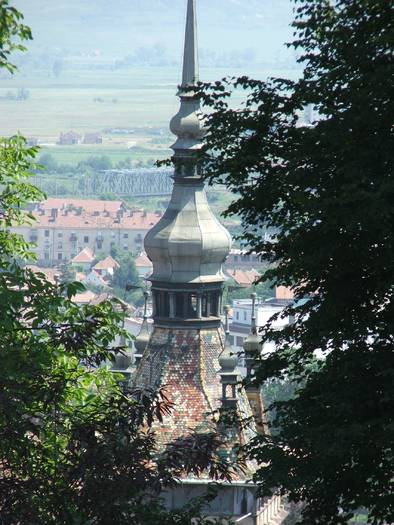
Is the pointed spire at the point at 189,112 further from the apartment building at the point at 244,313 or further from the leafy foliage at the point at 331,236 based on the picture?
the apartment building at the point at 244,313

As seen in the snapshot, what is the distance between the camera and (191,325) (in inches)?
1426

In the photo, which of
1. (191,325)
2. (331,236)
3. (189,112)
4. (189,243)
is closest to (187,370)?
(191,325)

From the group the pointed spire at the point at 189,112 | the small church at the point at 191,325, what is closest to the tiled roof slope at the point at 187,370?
the small church at the point at 191,325

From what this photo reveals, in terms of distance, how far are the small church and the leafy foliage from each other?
38.8ft

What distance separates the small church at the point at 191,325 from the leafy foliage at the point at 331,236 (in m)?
11.8

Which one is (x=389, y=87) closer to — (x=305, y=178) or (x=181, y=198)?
(x=305, y=178)

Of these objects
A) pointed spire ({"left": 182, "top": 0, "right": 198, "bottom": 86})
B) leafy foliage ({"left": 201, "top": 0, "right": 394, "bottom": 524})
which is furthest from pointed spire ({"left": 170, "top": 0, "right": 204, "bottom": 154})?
leafy foliage ({"left": 201, "top": 0, "right": 394, "bottom": 524})

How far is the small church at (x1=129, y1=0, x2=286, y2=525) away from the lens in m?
35.1

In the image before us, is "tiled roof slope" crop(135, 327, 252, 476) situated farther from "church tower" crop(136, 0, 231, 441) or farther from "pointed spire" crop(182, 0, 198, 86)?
"pointed spire" crop(182, 0, 198, 86)

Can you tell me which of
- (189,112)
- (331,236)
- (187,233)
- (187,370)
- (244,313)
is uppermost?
(244,313)

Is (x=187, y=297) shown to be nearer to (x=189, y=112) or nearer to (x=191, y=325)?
(x=191, y=325)

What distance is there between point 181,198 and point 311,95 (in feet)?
51.2

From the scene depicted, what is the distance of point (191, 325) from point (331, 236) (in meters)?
14.9

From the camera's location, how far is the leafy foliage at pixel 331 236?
823 inches
